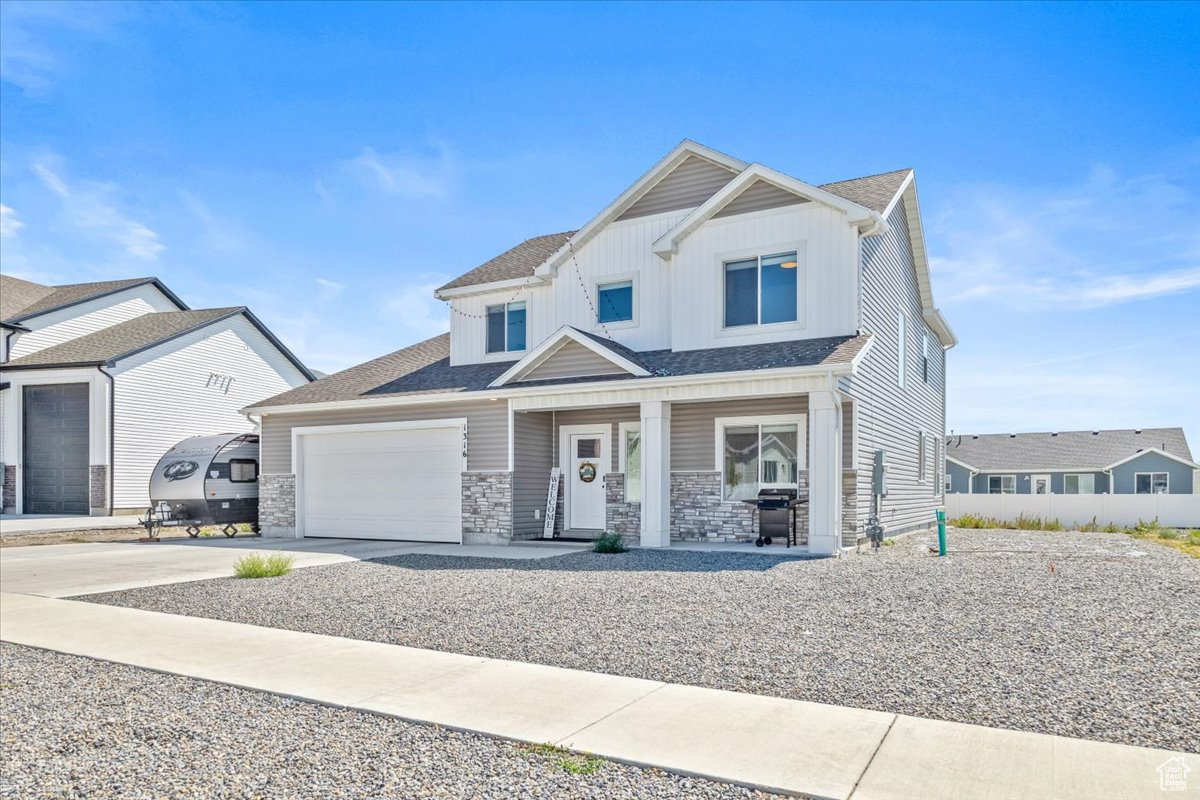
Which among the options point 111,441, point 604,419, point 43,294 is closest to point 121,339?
point 111,441

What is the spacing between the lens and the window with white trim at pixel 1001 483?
39531 mm

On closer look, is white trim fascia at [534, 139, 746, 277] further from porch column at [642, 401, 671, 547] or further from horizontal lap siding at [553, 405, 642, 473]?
porch column at [642, 401, 671, 547]

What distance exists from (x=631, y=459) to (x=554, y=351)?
2.78m

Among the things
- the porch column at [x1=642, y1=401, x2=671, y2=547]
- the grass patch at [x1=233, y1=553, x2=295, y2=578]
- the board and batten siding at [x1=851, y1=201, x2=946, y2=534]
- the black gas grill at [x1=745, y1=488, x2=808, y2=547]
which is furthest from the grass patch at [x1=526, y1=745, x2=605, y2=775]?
the board and batten siding at [x1=851, y1=201, x2=946, y2=534]

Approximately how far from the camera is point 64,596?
9.79 m

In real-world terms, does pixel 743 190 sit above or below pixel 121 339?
above

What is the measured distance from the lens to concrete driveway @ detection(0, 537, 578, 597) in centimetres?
1092

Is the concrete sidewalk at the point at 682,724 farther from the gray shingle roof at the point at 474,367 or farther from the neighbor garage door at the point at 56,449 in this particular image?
the neighbor garage door at the point at 56,449

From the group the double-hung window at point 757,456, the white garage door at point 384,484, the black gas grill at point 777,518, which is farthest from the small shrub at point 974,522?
the white garage door at point 384,484

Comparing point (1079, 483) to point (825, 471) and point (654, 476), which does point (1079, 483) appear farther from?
point (654, 476)

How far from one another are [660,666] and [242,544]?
13762 millimetres

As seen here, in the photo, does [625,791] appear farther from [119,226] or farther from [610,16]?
[119,226]

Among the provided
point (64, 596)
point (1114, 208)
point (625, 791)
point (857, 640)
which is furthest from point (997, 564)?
point (64, 596)

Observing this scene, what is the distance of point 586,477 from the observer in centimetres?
1697
